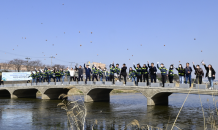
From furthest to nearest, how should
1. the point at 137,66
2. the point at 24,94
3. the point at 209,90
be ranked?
the point at 24,94
the point at 137,66
the point at 209,90

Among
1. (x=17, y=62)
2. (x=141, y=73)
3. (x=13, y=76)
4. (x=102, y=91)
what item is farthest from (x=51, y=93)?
(x=17, y=62)

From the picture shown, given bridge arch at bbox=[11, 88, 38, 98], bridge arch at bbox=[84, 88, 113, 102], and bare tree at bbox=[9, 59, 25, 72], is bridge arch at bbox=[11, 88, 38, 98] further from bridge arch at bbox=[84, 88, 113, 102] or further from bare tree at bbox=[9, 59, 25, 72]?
bare tree at bbox=[9, 59, 25, 72]

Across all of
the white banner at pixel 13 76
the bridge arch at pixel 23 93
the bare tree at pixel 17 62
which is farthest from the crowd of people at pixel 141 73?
the bare tree at pixel 17 62

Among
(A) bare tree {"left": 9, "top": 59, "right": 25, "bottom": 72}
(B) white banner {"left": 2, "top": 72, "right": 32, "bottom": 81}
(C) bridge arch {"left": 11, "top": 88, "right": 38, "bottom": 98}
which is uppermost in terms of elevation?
(A) bare tree {"left": 9, "top": 59, "right": 25, "bottom": 72}

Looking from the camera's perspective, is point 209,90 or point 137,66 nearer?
point 209,90

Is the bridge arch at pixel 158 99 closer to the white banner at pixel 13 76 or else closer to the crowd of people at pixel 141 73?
the crowd of people at pixel 141 73

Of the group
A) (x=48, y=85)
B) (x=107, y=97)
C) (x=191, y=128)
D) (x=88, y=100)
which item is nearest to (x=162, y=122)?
(x=191, y=128)

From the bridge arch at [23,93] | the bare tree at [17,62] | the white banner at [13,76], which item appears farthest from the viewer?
the bare tree at [17,62]

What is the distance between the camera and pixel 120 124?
637 inches

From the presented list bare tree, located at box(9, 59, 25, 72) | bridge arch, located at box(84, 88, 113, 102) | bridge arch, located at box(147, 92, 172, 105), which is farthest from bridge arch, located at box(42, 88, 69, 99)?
bare tree, located at box(9, 59, 25, 72)

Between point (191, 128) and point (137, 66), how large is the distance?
10867mm

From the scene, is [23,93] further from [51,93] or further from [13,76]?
[13,76]

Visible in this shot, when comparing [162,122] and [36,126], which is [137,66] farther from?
[36,126]

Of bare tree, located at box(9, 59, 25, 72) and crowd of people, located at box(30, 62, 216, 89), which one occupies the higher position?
bare tree, located at box(9, 59, 25, 72)
